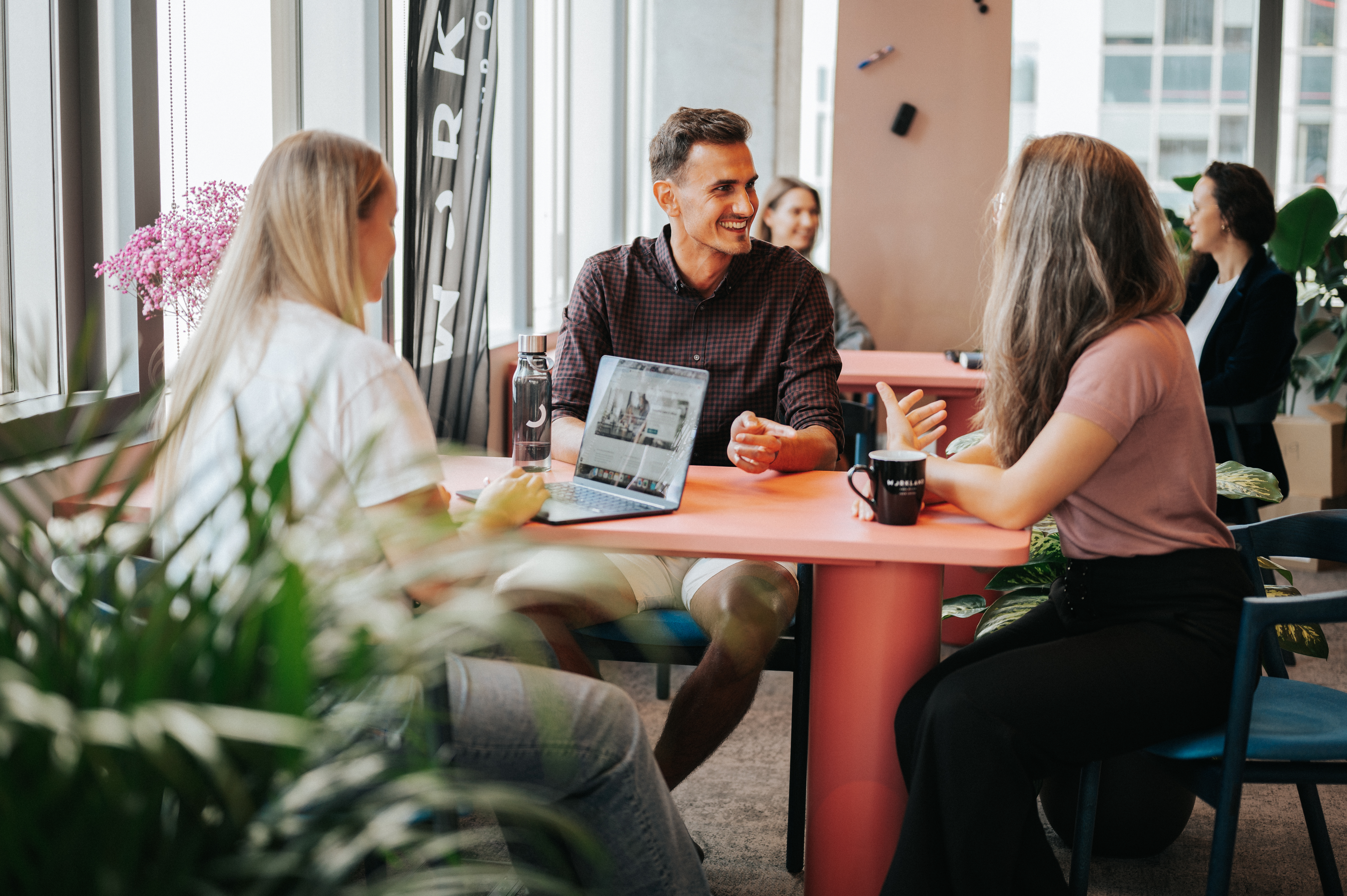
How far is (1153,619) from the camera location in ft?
5.28

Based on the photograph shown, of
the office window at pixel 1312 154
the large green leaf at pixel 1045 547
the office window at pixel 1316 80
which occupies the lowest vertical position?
the large green leaf at pixel 1045 547

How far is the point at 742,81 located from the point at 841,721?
4917 millimetres

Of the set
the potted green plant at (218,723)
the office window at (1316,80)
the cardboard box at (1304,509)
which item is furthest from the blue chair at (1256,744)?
the office window at (1316,80)

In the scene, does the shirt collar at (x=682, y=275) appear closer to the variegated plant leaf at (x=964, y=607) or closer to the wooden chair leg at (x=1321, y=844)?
the variegated plant leaf at (x=964, y=607)

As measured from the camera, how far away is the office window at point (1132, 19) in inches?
237

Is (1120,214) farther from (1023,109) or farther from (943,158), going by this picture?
(1023,109)

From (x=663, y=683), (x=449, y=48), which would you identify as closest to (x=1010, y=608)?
(x=663, y=683)

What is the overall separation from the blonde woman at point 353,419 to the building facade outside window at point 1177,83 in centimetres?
525

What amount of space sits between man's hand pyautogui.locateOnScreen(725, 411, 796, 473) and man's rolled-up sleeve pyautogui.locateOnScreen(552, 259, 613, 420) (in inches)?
20.8

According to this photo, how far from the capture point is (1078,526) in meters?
1.66

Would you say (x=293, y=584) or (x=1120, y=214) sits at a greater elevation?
(x=1120, y=214)

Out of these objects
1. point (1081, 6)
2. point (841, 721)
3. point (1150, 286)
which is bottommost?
point (841, 721)

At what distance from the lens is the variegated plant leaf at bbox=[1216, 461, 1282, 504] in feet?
7.30

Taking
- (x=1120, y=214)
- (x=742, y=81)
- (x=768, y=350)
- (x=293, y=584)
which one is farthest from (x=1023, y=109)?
(x=293, y=584)
